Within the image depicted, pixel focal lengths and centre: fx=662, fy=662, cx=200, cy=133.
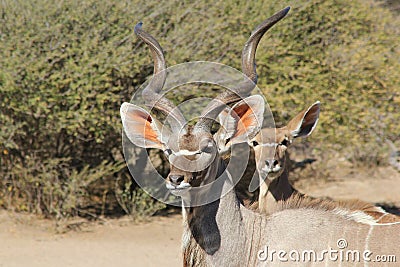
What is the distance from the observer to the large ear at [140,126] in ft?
10.4

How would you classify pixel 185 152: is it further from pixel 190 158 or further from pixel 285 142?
pixel 285 142

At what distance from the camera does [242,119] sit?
10.4ft

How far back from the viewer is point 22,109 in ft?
20.3

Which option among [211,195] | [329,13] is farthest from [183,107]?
[211,195]

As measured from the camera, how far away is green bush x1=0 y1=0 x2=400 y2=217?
20.4ft

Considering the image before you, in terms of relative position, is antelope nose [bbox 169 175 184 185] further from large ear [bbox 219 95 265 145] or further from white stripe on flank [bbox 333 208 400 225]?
white stripe on flank [bbox 333 208 400 225]

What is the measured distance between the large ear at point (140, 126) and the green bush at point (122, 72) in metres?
3.02

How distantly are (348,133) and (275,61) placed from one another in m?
1.08

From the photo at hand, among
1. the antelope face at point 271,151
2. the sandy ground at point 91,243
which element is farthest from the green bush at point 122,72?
the antelope face at point 271,151

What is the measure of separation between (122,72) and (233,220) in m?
3.69

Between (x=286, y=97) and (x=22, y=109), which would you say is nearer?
(x=22, y=109)

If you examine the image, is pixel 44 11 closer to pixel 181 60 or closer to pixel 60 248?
pixel 181 60

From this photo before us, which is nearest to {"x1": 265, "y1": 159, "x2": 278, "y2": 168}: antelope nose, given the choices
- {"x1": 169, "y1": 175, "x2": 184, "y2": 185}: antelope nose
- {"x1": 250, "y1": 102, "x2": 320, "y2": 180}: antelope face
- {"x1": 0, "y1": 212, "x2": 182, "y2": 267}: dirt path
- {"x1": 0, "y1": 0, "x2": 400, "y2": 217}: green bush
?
{"x1": 250, "y1": 102, "x2": 320, "y2": 180}: antelope face

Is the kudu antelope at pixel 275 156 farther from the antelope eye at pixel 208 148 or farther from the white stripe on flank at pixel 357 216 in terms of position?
the antelope eye at pixel 208 148
